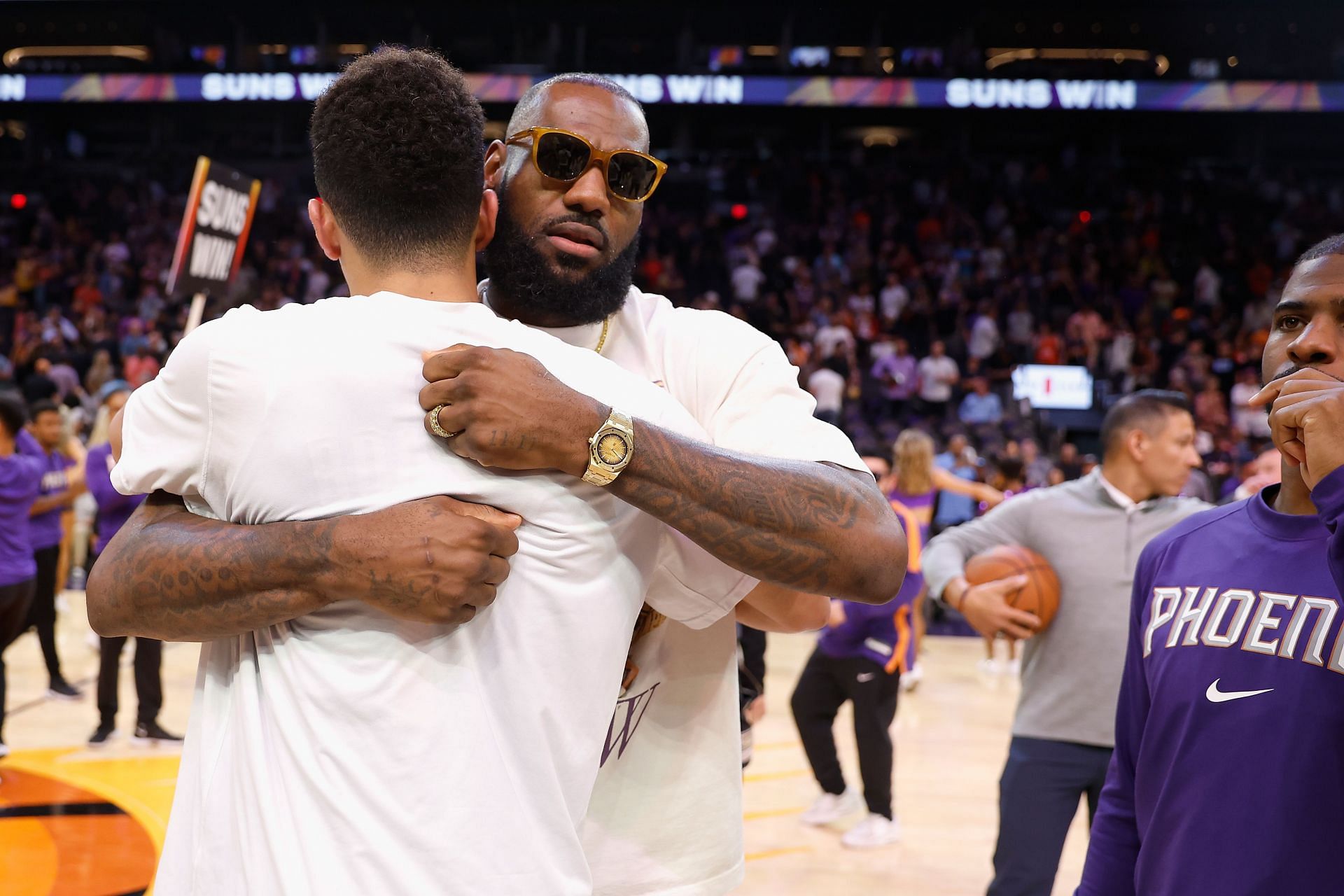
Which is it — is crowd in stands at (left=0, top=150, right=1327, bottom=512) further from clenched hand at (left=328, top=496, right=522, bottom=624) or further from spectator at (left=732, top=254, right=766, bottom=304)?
clenched hand at (left=328, top=496, right=522, bottom=624)

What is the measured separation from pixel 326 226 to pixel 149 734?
242 inches

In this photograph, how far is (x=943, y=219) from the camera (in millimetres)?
20078

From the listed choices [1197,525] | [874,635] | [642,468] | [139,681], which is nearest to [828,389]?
[874,635]

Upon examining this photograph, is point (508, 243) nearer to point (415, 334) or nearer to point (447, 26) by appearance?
point (415, 334)

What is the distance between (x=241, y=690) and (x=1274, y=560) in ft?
5.03

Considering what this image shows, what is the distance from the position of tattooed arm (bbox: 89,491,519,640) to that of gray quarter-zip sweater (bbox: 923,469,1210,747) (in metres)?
3.00

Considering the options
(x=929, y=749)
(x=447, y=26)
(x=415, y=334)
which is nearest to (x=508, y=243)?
(x=415, y=334)

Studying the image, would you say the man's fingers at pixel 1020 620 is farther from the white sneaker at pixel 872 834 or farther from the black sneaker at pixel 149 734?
the black sneaker at pixel 149 734

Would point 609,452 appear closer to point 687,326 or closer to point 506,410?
point 506,410

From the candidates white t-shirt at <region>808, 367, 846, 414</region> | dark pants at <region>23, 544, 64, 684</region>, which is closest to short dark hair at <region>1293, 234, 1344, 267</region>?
dark pants at <region>23, 544, 64, 684</region>

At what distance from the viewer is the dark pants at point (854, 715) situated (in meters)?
5.89

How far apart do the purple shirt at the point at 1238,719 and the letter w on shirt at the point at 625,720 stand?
2.74ft

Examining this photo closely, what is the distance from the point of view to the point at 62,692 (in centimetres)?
786

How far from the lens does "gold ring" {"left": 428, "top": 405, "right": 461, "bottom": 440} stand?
4.41 ft
